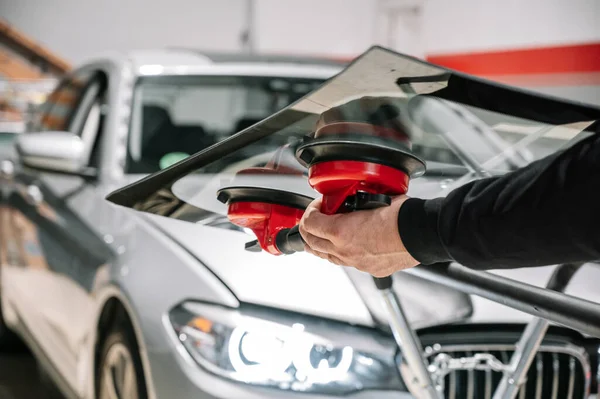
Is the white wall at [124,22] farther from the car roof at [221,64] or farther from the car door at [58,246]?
the car roof at [221,64]

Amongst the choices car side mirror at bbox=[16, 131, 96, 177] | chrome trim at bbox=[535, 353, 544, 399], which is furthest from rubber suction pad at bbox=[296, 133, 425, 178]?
car side mirror at bbox=[16, 131, 96, 177]

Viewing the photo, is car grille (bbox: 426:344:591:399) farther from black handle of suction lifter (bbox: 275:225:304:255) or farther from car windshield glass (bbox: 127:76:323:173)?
car windshield glass (bbox: 127:76:323:173)

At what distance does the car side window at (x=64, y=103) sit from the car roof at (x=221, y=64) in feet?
1.17

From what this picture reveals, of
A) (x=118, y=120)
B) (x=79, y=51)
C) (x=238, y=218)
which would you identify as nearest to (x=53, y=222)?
(x=118, y=120)

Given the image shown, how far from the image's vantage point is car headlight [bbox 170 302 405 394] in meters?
1.48

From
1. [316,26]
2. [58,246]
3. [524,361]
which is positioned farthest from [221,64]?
[316,26]

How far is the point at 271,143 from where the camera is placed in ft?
3.15

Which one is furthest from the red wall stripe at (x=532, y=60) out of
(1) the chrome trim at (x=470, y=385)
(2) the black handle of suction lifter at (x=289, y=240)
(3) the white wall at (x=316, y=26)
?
(2) the black handle of suction lifter at (x=289, y=240)

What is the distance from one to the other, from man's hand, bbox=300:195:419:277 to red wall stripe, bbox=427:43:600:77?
423 centimetres

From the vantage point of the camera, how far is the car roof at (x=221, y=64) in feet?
8.41

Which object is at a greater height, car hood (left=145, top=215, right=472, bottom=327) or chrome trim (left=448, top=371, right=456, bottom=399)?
car hood (left=145, top=215, right=472, bottom=327)

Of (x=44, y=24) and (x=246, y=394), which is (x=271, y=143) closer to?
(x=246, y=394)

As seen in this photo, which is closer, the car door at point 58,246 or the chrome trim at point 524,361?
the chrome trim at point 524,361

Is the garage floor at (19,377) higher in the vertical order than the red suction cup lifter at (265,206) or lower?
lower
